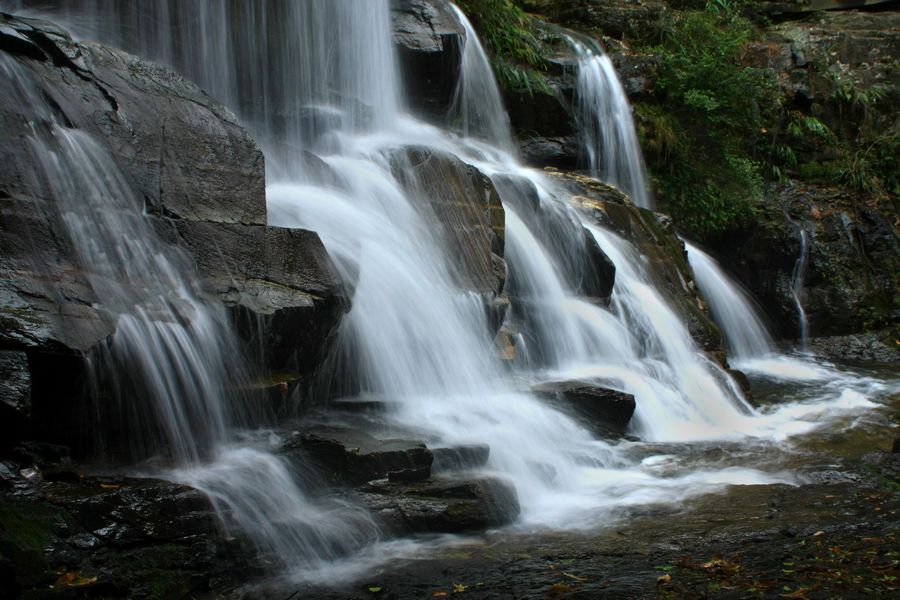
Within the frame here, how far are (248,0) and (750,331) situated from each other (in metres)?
8.06

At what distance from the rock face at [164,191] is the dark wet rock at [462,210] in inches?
86.5

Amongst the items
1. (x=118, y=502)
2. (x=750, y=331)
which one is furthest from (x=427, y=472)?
(x=750, y=331)

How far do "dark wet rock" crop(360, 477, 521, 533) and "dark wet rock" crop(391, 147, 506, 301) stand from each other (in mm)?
2703

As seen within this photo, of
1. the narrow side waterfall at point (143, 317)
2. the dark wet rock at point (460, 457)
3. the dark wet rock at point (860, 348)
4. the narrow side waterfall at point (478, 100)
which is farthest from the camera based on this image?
the dark wet rock at point (860, 348)

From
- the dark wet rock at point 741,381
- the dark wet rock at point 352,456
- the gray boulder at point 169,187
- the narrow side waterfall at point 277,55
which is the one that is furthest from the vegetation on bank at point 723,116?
the dark wet rock at point 352,456

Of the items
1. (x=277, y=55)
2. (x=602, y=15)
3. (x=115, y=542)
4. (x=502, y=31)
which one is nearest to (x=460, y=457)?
(x=115, y=542)

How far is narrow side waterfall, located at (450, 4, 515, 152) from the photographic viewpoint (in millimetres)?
11773

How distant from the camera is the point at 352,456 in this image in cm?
499

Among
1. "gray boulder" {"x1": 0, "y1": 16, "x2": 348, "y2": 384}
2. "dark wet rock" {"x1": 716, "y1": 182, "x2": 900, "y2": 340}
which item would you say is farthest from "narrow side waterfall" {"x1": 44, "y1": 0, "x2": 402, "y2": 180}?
"dark wet rock" {"x1": 716, "y1": 182, "x2": 900, "y2": 340}

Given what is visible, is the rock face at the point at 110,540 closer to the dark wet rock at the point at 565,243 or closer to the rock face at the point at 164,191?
the rock face at the point at 164,191

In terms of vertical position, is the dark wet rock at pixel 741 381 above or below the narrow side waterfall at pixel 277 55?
below

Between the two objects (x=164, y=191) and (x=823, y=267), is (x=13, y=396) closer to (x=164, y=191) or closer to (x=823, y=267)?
(x=164, y=191)

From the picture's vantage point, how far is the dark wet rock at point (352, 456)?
497 centimetres

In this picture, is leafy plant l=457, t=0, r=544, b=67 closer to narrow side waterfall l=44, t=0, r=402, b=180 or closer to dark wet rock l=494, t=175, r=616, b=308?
narrow side waterfall l=44, t=0, r=402, b=180
